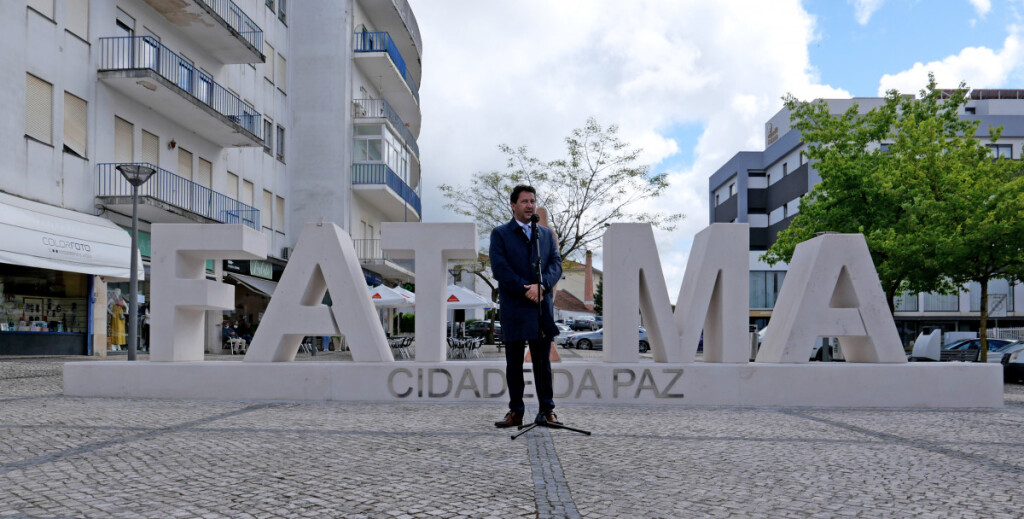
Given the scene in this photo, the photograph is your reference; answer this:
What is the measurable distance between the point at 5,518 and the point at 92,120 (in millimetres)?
18839

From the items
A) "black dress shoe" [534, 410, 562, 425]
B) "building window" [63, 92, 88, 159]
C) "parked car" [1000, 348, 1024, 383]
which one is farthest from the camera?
"building window" [63, 92, 88, 159]

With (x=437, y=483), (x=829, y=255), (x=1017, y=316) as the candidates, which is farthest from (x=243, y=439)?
(x=1017, y=316)

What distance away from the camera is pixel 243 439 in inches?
221

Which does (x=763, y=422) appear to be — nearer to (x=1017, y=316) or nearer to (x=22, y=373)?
(x=22, y=373)

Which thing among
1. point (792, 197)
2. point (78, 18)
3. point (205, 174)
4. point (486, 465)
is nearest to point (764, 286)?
point (792, 197)

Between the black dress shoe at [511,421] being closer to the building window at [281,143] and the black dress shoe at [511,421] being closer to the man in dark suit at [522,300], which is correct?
the man in dark suit at [522,300]

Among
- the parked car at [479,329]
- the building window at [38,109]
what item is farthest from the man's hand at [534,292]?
the parked car at [479,329]

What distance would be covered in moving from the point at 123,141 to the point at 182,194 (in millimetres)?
2735

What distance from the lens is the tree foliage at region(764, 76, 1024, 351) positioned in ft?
69.4

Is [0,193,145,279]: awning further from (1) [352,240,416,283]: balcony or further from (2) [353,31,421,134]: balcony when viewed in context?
(2) [353,31,421,134]: balcony

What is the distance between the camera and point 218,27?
24.7 metres

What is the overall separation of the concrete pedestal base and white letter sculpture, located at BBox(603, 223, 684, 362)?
0.89ft

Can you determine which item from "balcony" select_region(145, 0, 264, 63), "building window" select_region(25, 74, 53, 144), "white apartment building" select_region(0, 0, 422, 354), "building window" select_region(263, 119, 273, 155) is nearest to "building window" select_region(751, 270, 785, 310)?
"white apartment building" select_region(0, 0, 422, 354)

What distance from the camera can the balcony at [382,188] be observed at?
36.2 meters
